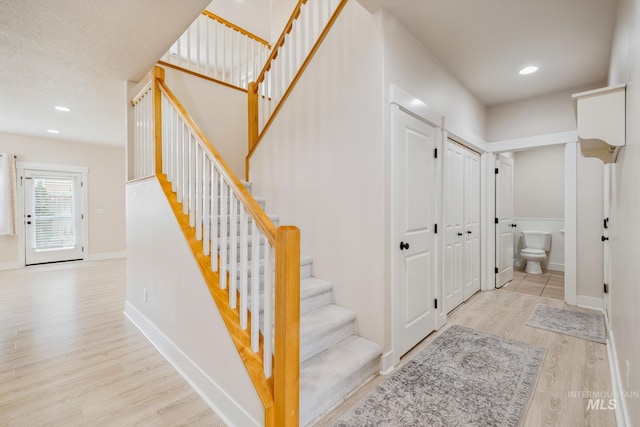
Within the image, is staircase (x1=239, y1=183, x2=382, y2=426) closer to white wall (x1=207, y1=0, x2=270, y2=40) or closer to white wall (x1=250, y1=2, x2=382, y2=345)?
white wall (x1=250, y1=2, x2=382, y2=345)

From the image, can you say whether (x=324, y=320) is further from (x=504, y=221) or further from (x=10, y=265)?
(x=10, y=265)

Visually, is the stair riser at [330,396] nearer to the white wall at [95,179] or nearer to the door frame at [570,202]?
the door frame at [570,202]

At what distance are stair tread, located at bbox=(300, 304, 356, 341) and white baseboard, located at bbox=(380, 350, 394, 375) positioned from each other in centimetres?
33

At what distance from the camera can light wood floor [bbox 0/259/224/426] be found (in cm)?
173

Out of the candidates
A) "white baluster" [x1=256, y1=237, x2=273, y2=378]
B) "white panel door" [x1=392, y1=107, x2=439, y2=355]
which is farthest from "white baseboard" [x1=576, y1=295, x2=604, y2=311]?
"white baluster" [x1=256, y1=237, x2=273, y2=378]

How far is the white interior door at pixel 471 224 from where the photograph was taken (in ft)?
11.8

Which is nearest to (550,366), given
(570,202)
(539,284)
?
(570,202)

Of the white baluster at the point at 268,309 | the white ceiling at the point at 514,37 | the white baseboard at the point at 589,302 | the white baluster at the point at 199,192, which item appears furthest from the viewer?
the white baseboard at the point at 589,302

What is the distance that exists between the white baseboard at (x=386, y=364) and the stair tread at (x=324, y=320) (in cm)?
33

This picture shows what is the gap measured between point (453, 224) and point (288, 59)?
8.18ft

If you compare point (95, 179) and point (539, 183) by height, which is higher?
point (95, 179)

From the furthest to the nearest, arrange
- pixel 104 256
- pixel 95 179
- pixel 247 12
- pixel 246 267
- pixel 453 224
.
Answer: pixel 104 256
pixel 95 179
pixel 247 12
pixel 453 224
pixel 246 267

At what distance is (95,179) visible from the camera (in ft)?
22.1

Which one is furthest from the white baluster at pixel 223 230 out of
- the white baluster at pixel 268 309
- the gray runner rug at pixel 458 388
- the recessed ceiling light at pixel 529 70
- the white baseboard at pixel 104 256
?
the white baseboard at pixel 104 256
